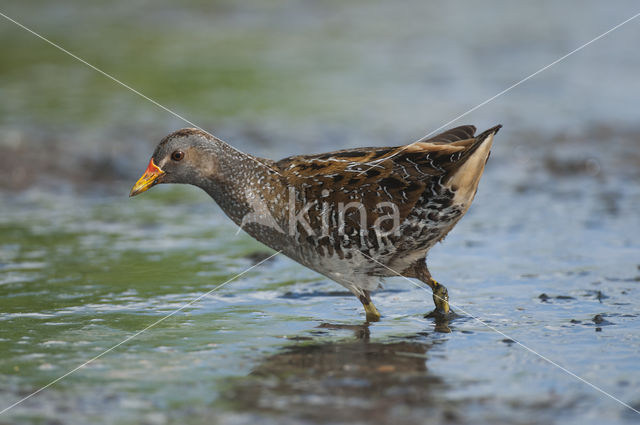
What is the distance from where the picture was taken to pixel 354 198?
579 cm

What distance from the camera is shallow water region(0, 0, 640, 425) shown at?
4.54 m

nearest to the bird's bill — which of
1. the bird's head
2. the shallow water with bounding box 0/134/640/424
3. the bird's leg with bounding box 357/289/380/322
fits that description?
the bird's head

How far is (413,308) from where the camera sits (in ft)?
20.5

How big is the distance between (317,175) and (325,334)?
108 cm

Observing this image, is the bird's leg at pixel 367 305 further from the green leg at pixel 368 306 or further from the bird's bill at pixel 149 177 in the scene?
the bird's bill at pixel 149 177

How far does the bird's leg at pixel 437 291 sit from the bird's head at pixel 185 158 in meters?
1.60

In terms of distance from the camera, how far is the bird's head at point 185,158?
20.3 feet

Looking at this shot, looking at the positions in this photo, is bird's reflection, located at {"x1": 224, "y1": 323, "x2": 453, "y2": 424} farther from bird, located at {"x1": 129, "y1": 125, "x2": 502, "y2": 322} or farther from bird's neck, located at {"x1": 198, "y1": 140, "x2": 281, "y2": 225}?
bird's neck, located at {"x1": 198, "y1": 140, "x2": 281, "y2": 225}

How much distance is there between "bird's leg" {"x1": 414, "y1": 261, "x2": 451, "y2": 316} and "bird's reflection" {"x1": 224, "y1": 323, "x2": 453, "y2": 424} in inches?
22.3

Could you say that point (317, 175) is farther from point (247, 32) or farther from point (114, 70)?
point (247, 32)

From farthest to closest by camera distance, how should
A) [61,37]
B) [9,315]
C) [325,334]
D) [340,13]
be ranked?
[340,13]
[61,37]
[9,315]
[325,334]

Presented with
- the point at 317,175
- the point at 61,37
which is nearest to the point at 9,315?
the point at 317,175

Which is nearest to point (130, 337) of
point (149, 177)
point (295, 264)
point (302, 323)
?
point (302, 323)

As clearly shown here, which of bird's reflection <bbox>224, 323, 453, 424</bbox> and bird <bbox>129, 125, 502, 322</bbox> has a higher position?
bird <bbox>129, 125, 502, 322</bbox>
